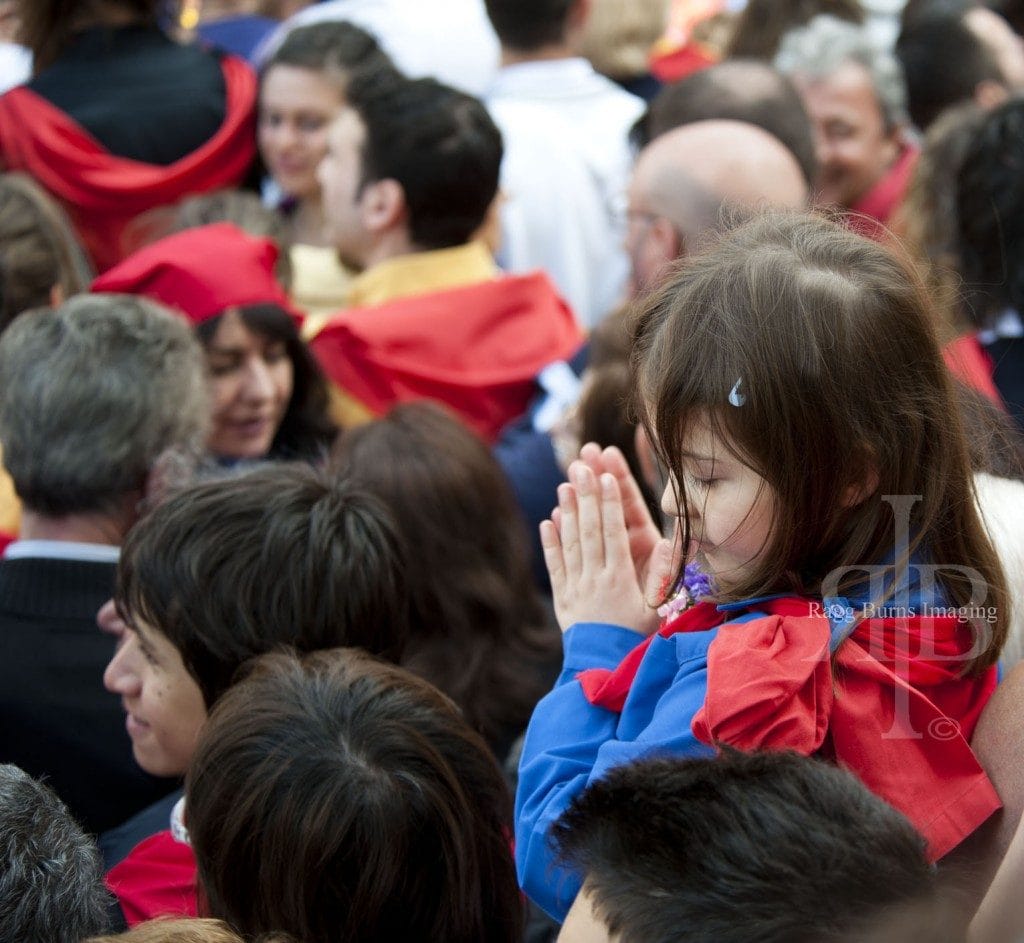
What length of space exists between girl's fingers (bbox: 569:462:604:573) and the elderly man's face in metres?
3.26

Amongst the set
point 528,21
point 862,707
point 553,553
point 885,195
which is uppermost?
point 862,707

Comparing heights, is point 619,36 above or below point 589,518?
below

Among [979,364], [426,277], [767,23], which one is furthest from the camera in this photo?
[767,23]

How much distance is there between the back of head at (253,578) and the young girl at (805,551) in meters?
0.50

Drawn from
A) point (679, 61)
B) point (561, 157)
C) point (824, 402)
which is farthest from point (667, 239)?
point (679, 61)

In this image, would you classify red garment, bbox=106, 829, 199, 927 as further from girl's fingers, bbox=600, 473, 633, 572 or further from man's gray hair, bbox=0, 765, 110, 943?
girl's fingers, bbox=600, 473, 633, 572

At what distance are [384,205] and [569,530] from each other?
7.25 feet

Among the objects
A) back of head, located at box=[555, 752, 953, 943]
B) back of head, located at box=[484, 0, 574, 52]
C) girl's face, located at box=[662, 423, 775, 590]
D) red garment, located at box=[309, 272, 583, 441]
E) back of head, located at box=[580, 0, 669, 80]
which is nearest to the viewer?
back of head, located at box=[555, 752, 953, 943]

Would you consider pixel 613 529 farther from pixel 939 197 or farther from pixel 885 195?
pixel 885 195

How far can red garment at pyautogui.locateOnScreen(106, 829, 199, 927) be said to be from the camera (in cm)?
202

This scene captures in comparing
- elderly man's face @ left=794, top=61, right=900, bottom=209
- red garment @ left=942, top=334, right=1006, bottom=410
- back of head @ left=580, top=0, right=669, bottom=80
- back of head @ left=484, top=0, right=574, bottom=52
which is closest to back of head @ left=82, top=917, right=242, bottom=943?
red garment @ left=942, top=334, right=1006, bottom=410

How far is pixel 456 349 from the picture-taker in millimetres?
3809

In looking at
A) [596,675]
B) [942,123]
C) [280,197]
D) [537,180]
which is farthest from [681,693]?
[280,197]

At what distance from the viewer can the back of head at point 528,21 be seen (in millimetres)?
4730
